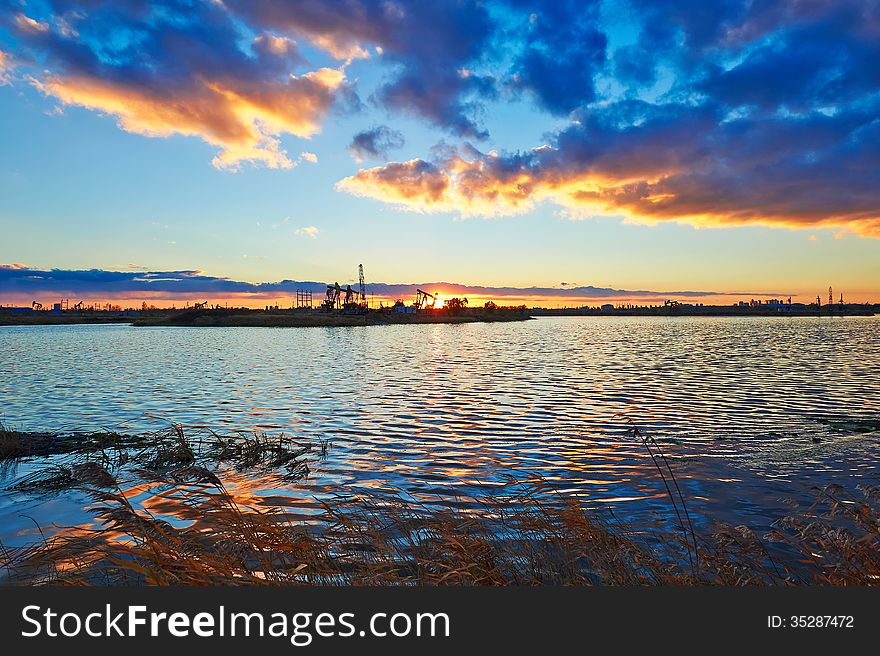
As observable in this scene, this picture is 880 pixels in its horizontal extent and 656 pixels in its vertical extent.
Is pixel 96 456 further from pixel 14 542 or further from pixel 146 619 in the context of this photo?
pixel 146 619

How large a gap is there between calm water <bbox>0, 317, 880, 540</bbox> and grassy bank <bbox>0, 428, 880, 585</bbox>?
1443 millimetres

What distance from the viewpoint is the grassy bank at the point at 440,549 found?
7.20 metres

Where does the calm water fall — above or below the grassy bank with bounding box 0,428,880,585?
below

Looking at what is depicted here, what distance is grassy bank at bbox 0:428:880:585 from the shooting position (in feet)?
23.6

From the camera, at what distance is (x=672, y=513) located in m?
11.7

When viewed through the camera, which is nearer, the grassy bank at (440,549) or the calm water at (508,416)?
the grassy bank at (440,549)

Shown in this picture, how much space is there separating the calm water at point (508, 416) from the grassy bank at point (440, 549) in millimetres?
1443

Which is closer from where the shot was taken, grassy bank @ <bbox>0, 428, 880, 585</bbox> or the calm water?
grassy bank @ <bbox>0, 428, 880, 585</bbox>

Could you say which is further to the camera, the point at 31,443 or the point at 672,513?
the point at 31,443

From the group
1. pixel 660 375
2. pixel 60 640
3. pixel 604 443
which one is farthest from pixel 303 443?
pixel 660 375

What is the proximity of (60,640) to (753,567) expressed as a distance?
9685mm

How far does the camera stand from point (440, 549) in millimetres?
8156

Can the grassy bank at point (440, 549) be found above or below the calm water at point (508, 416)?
above

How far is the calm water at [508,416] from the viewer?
44.8ft
